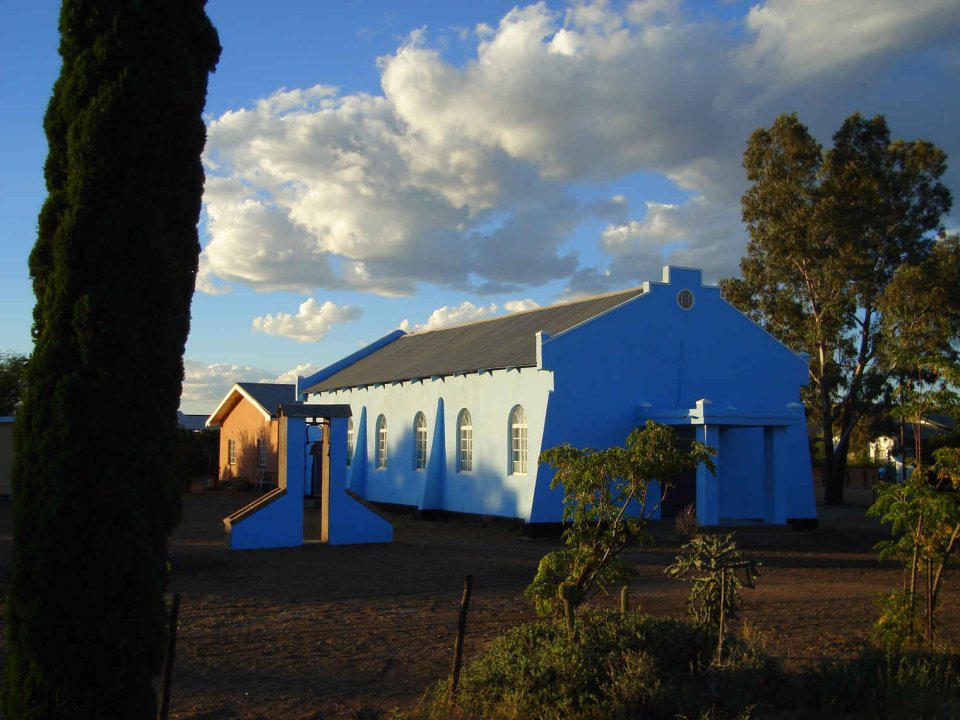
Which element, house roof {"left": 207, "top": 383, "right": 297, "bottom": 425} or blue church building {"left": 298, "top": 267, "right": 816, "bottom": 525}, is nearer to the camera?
blue church building {"left": 298, "top": 267, "right": 816, "bottom": 525}

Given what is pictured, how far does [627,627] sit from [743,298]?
29.1m

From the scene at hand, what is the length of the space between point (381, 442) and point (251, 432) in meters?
13.5

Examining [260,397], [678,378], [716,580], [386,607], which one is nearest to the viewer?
[716,580]

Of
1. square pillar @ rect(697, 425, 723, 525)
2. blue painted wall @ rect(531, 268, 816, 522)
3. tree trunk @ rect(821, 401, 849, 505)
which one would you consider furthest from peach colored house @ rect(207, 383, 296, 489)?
tree trunk @ rect(821, 401, 849, 505)

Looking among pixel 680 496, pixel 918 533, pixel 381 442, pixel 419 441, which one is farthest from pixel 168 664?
pixel 381 442

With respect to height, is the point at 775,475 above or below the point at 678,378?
below

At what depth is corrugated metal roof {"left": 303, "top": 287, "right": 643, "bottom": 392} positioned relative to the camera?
2567 centimetres

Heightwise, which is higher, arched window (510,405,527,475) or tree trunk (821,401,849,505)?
arched window (510,405,527,475)

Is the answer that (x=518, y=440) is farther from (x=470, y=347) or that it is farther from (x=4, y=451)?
(x=4, y=451)

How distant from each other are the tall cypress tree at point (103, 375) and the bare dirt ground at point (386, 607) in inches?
63.8

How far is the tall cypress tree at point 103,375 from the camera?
22.0ft

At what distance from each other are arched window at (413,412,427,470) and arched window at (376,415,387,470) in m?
2.27

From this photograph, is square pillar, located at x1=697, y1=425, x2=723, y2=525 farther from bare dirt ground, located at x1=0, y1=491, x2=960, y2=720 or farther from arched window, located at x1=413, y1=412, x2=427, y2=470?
arched window, located at x1=413, y1=412, x2=427, y2=470

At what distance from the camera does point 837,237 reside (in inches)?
1312
